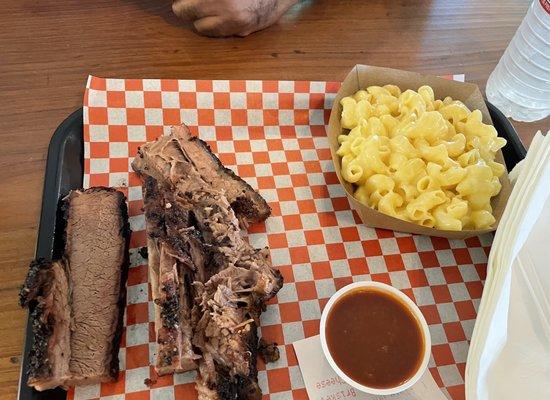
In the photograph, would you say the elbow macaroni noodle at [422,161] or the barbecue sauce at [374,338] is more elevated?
the elbow macaroni noodle at [422,161]

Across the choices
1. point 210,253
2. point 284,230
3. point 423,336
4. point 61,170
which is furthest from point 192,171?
point 423,336

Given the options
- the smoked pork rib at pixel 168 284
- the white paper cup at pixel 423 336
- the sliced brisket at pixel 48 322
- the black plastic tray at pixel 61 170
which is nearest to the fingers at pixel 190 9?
the black plastic tray at pixel 61 170

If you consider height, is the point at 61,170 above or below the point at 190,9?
below

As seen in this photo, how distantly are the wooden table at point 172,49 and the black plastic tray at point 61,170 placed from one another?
105 mm

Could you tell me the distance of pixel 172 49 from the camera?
268 cm

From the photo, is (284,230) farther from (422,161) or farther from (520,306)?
(520,306)

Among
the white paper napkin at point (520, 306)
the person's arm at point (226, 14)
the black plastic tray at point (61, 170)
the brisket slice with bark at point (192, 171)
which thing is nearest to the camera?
the white paper napkin at point (520, 306)

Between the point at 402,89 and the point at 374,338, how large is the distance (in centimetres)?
137

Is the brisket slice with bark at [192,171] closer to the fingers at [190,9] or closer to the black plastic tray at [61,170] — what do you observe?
the black plastic tray at [61,170]

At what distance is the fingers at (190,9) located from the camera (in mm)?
2605

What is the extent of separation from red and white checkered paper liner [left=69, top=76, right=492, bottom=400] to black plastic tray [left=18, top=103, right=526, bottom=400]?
0.05m

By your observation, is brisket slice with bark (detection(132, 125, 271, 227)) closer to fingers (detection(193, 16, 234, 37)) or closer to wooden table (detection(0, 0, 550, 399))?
wooden table (detection(0, 0, 550, 399))

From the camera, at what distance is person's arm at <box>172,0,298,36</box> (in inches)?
102

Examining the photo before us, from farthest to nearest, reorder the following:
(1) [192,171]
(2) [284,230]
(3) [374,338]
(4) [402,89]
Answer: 1. (4) [402,89]
2. (2) [284,230]
3. (1) [192,171]
4. (3) [374,338]
